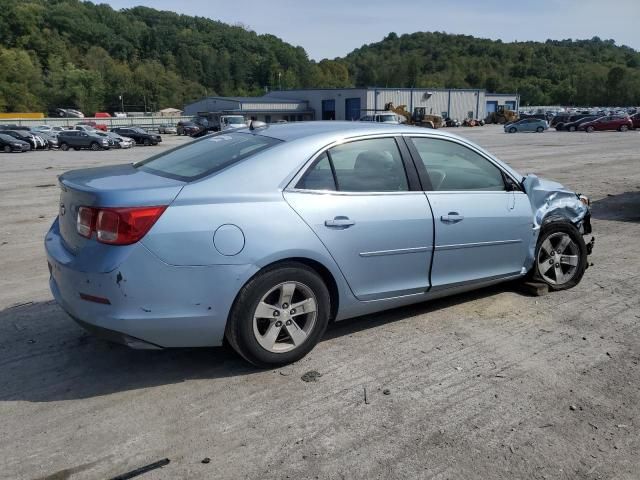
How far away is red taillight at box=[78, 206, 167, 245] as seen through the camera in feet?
10.7

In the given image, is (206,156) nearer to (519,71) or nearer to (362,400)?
(362,400)

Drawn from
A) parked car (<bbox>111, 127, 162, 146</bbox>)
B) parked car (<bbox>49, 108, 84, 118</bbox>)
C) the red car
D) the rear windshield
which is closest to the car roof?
the rear windshield

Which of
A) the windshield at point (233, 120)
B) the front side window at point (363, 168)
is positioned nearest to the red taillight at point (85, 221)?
the front side window at point (363, 168)

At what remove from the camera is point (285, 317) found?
3.71 meters

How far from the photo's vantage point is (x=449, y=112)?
80.0 m

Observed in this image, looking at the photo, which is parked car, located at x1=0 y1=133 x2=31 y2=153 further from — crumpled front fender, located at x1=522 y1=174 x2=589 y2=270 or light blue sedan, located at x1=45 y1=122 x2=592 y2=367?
crumpled front fender, located at x1=522 y1=174 x2=589 y2=270

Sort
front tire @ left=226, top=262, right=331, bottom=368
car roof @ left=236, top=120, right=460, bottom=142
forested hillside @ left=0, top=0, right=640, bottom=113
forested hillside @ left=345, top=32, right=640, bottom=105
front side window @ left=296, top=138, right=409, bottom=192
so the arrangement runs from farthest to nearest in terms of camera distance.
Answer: forested hillside @ left=345, top=32, right=640, bottom=105, forested hillside @ left=0, top=0, right=640, bottom=113, car roof @ left=236, top=120, right=460, bottom=142, front side window @ left=296, top=138, right=409, bottom=192, front tire @ left=226, top=262, right=331, bottom=368

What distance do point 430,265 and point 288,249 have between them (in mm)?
1277

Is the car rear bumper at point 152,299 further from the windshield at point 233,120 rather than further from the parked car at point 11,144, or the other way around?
the windshield at point 233,120

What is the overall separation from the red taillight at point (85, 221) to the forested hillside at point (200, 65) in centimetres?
13379

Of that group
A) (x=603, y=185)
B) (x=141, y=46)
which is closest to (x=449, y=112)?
(x=603, y=185)

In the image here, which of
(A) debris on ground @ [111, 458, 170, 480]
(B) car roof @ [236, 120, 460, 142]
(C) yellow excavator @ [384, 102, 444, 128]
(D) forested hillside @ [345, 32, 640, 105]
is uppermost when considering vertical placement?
(D) forested hillside @ [345, 32, 640, 105]

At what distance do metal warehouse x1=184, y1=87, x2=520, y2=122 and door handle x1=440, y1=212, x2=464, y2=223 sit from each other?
67941mm

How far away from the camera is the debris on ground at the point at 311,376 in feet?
12.0
